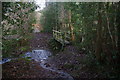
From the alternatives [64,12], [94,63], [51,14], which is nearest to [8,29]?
[94,63]

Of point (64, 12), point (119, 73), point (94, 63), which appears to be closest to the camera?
point (119, 73)

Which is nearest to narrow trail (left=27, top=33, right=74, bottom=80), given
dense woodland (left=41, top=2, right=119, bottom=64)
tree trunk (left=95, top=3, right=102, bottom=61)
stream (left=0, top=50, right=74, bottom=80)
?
stream (left=0, top=50, right=74, bottom=80)

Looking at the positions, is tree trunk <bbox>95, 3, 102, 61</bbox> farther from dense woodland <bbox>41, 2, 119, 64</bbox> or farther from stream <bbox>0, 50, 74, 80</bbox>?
stream <bbox>0, 50, 74, 80</bbox>

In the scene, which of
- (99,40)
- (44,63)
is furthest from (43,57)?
(99,40)

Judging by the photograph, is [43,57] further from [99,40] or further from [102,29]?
[102,29]

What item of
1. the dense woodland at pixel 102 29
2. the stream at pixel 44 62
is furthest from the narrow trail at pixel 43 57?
the dense woodland at pixel 102 29

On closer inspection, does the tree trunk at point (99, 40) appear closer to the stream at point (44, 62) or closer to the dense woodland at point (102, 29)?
the dense woodland at point (102, 29)

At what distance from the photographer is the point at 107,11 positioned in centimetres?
403

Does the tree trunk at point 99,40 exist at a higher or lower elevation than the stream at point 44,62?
higher

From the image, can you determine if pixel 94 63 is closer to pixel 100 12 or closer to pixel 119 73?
pixel 119 73

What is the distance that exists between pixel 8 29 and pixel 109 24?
3.01 metres

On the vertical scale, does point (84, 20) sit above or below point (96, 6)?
below

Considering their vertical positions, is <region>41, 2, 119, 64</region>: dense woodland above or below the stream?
above

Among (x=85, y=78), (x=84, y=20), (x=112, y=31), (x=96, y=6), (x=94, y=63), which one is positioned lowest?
(x=85, y=78)
